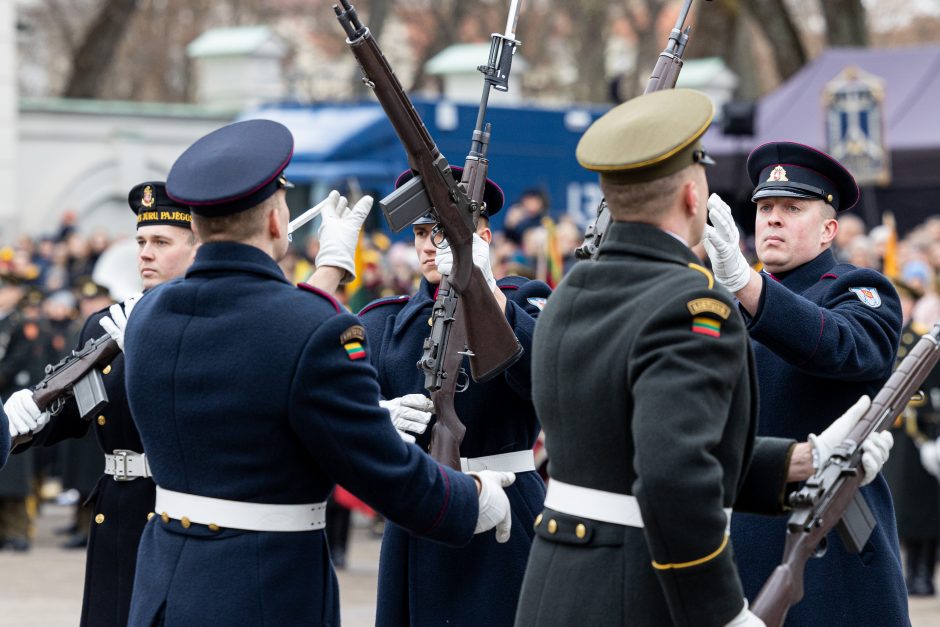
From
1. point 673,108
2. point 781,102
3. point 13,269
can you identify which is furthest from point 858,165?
point 673,108

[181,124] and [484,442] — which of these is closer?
[484,442]

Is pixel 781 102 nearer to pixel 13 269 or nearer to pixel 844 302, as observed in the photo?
pixel 13 269

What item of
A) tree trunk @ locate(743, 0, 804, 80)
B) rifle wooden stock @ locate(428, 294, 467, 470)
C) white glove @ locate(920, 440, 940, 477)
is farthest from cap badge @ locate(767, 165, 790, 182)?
tree trunk @ locate(743, 0, 804, 80)

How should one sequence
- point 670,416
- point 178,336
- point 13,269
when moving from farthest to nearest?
point 13,269 < point 178,336 < point 670,416

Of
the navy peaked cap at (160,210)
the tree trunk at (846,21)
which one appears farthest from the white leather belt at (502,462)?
the tree trunk at (846,21)

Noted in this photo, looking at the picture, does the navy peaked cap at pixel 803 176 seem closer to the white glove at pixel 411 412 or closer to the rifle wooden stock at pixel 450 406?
the rifle wooden stock at pixel 450 406

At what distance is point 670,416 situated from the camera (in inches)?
136

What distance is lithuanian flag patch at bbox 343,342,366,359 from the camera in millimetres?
3902

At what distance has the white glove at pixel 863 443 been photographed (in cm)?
412

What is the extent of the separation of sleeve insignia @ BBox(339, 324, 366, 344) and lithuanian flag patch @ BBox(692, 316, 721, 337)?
0.84m

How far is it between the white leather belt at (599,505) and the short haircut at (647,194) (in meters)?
0.65

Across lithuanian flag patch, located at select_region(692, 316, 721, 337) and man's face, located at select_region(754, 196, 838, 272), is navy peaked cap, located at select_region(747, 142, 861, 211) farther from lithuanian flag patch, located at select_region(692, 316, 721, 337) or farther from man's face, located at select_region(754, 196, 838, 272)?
lithuanian flag patch, located at select_region(692, 316, 721, 337)

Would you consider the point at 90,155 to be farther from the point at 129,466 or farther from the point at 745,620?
the point at 745,620

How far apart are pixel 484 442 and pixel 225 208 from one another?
1704 millimetres
